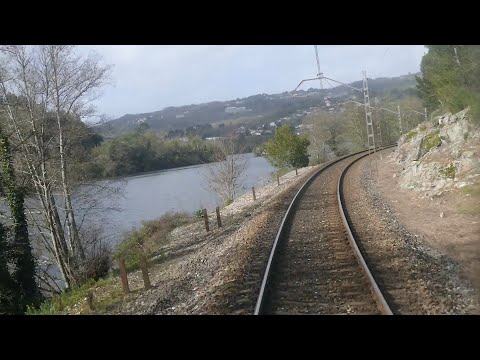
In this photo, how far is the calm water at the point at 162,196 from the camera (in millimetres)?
24422

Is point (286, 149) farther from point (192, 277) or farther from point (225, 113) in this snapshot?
point (192, 277)

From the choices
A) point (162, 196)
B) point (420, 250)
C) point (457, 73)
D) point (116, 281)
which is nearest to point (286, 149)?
point (162, 196)

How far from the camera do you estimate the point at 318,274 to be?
711cm

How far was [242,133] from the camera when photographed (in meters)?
42.5

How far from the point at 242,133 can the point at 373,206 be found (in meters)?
30.1

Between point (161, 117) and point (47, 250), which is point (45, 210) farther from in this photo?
point (161, 117)

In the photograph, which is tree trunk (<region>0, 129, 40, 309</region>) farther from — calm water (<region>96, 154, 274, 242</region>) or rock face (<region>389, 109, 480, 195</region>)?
rock face (<region>389, 109, 480, 195</region>)

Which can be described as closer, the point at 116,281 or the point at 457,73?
the point at 116,281

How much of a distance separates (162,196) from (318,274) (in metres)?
27.3

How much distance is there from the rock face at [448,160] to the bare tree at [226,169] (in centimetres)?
1853

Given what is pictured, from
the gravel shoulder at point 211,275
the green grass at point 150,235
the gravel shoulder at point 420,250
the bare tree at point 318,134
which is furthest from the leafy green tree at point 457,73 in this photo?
the bare tree at point 318,134

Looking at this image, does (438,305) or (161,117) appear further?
(161,117)

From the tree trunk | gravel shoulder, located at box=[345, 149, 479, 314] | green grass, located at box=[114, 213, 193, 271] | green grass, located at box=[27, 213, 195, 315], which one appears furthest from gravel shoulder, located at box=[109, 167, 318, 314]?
the tree trunk
